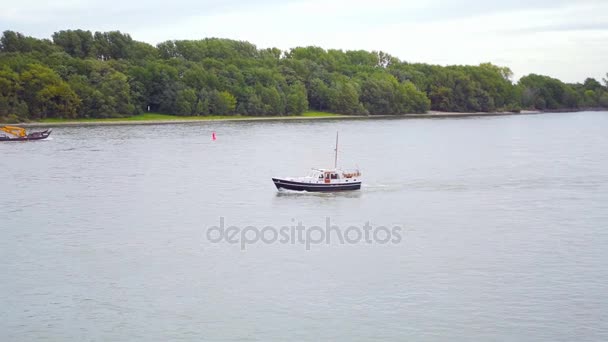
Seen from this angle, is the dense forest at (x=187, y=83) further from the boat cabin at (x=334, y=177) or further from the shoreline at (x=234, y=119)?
the boat cabin at (x=334, y=177)

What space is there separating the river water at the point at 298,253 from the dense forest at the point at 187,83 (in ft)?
183

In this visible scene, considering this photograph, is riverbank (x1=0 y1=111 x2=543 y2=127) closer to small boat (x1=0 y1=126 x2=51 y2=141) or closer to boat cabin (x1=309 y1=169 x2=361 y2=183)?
small boat (x1=0 y1=126 x2=51 y2=141)

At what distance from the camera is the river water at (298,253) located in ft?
99.7

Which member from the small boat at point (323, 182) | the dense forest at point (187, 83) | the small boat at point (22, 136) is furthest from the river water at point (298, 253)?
the dense forest at point (187, 83)

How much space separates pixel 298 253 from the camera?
40.2m

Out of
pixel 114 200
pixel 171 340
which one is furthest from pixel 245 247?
pixel 114 200

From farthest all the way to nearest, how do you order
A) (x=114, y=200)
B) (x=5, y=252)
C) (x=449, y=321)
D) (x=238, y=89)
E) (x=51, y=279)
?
(x=238, y=89), (x=114, y=200), (x=5, y=252), (x=51, y=279), (x=449, y=321)

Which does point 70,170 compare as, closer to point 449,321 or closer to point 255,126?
point 449,321

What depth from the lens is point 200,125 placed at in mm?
138000

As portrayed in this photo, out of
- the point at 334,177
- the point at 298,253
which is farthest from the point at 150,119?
the point at 298,253

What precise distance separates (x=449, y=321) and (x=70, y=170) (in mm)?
49074

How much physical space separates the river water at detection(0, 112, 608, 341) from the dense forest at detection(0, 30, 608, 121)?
Result: 55.7 metres

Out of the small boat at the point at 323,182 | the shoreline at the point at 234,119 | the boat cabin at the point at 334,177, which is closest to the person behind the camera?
the small boat at the point at 323,182

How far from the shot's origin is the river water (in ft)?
99.7
